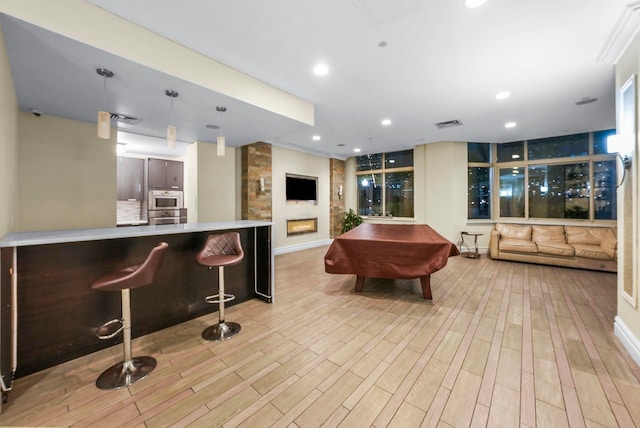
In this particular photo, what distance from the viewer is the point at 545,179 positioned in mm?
5789

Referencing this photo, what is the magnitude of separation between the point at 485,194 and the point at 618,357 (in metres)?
4.95

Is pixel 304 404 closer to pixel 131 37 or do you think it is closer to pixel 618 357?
pixel 618 357

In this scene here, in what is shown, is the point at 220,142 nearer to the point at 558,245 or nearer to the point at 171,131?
the point at 171,131

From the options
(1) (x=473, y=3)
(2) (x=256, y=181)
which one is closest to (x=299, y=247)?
(2) (x=256, y=181)

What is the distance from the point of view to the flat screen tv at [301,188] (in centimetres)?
665

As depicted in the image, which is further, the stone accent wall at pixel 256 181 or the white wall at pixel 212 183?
the stone accent wall at pixel 256 181

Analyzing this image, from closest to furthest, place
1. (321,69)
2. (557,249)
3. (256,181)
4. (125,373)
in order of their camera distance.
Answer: (125,373) < (321,69) < (557,249) < (256,181)

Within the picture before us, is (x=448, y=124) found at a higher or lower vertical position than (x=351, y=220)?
higher

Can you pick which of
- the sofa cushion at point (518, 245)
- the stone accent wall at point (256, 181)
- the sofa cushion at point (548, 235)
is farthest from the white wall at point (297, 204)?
the sofa cushion at point (548, 235)

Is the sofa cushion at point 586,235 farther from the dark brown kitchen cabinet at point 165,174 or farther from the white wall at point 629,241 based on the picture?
the dark brown kitchen cabinet at point 165,174

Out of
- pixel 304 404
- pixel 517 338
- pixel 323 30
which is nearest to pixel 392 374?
pixel 304 404

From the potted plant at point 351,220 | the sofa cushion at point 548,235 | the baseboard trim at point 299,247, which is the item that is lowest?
the baseboard trim at point 299,247

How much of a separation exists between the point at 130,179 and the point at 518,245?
874 cm

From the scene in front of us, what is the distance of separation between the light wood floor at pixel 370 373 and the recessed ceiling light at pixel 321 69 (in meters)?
2.83
